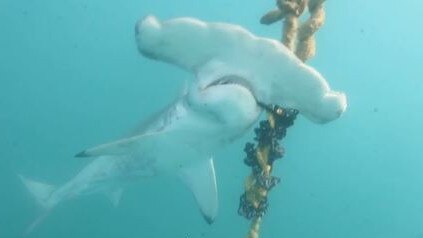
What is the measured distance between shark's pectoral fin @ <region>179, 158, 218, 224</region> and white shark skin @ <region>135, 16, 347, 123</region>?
211 cm

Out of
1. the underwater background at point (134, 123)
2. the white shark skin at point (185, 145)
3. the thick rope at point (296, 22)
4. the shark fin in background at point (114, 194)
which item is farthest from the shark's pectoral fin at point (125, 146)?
the underwater background at point (134, 123)

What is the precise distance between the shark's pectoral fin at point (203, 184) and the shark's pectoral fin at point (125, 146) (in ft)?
2.23

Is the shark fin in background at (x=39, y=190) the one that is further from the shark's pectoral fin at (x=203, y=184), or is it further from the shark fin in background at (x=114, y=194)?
the shark's pectoral fin at (x=203, y=184)

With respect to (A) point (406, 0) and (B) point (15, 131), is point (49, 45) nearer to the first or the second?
(B) point (15, 131)

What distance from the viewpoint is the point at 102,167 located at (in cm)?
693

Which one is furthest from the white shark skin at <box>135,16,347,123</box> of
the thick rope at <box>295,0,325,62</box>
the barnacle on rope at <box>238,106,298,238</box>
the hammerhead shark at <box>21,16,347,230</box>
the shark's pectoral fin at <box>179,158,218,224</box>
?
the shark's pectoral fin at <box>179,158,218,224</box>

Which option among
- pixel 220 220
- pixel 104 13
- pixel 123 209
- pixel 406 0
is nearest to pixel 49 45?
pixel 104 13

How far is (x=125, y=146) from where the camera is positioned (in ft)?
16.4

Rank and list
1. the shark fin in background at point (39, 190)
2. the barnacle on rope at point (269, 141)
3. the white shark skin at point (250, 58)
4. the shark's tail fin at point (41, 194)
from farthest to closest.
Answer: the shark fin in background at point (39, 190)
the shark's tail fin at point (41, 194)
the barnacle on rope at point (269, 141)
the white shark skin at point (250, 58)

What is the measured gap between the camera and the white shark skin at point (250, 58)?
3557 mm

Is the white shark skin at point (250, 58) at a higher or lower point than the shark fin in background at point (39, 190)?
higher

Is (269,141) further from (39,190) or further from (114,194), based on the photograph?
(39,190)

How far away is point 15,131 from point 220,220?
12888mm

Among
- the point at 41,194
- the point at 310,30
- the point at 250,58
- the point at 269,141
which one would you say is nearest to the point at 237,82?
the point at 250,58
